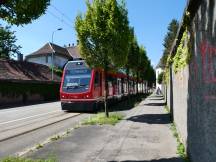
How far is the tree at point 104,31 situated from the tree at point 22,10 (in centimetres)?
1034

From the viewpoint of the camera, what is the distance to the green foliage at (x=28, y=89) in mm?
39069

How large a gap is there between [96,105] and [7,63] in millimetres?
26404

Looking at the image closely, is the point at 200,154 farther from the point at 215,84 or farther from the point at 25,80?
the point at 25,80

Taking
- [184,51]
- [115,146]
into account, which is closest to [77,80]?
[115,146]

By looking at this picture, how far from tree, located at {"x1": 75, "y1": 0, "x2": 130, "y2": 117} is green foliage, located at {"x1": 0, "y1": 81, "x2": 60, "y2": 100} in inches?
848

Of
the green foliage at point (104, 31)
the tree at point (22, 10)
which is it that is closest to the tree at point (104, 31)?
the green foliage at point (104, 31)

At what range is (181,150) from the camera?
931 centimetres

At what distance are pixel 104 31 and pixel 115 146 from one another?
9.18 meters

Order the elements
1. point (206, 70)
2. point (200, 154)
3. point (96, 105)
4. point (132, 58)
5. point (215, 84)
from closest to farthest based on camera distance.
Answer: point (215, 84) → point (206, 70) → point (200, 154) → point (96, 105) → point (132, 58)

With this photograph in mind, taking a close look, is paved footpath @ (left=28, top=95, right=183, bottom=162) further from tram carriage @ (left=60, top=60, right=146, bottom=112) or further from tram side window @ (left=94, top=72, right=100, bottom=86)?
tram side window @ (left=94, top=72, right=100, bottom=86)

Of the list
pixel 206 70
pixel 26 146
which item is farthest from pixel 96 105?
pixel 206 70

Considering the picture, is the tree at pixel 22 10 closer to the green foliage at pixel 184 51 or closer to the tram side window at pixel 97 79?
the green foliage at pixel 184 51

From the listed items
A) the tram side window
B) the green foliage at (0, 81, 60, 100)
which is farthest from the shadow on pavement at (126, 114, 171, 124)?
the green foliage at (0, 81, 60, 100)

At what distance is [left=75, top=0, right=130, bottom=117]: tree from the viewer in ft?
59.5
